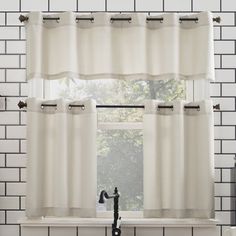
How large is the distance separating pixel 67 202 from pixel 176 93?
1.01 metres

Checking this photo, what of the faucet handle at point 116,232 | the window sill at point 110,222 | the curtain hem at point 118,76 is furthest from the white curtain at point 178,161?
the faucet handle at point 116,232

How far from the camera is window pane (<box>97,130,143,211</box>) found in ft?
12.2

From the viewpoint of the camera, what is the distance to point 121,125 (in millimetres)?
3721

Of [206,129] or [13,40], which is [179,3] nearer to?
[206,129]

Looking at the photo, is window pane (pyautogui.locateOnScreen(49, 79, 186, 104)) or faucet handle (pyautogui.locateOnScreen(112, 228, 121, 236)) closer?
faucet handle (pyautogui.locateOnScreen(112, 228, 121, 236))

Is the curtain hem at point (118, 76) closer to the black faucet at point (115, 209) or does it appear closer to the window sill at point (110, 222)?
the black faucet at point (115, 209)

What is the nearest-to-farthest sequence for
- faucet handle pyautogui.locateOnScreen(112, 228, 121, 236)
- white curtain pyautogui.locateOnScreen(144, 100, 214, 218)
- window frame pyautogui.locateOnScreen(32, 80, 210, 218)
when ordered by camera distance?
faucet handle pyautogui.locateOnScreen(112, 228, 121, 236) < white curtain pyautogui.locateOnScreen(144, 100, 214, 218) < window frame pyautogui.locateOnScreen(32, 80, 210, 218)

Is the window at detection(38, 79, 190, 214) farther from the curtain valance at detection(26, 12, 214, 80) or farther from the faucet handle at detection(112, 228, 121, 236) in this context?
the faucet handle at detection(112, 228, 121, 236)

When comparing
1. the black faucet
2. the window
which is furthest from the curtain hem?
the black faucet

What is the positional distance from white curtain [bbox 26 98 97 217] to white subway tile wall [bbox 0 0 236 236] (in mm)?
130

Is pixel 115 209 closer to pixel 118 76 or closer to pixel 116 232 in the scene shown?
pixel 116 232

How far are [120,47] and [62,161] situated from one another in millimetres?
821

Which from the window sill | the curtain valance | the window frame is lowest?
the window sill

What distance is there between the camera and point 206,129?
11.6 feet
